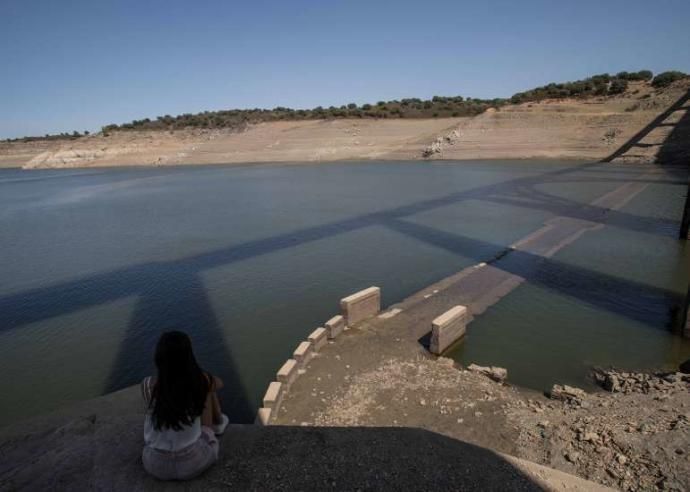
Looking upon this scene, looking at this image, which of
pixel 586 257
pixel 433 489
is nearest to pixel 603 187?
pixel 586 257

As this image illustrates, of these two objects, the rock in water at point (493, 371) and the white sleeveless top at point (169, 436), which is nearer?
the white sleeveless top at point (169, 436)

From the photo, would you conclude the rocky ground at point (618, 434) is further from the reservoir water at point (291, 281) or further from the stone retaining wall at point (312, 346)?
the stone retaining wall at point (312, 346)

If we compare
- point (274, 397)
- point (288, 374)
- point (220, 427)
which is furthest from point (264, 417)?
point (220, 427)

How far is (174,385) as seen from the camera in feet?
9.20

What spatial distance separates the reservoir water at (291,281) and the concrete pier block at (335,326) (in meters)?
1.15

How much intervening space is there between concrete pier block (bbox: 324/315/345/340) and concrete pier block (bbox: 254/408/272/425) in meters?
2.46

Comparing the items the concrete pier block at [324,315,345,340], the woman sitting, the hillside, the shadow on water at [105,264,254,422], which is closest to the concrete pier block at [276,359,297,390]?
the shadow on water at [105,264,254,422]

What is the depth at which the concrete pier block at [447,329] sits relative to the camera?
7.82 metres

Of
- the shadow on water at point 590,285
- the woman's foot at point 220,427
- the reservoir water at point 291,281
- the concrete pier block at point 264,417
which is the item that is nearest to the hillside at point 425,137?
the reservoir water at point 291,281

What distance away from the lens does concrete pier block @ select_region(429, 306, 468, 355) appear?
7.82 meters

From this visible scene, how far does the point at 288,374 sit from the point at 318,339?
4.03ft

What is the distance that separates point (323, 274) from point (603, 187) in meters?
22.0

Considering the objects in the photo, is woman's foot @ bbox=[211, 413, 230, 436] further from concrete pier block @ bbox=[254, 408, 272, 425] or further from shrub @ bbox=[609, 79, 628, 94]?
shrub @ bbox=[609, 79, 628, 94]

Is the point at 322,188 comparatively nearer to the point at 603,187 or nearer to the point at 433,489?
the point at 603,187
